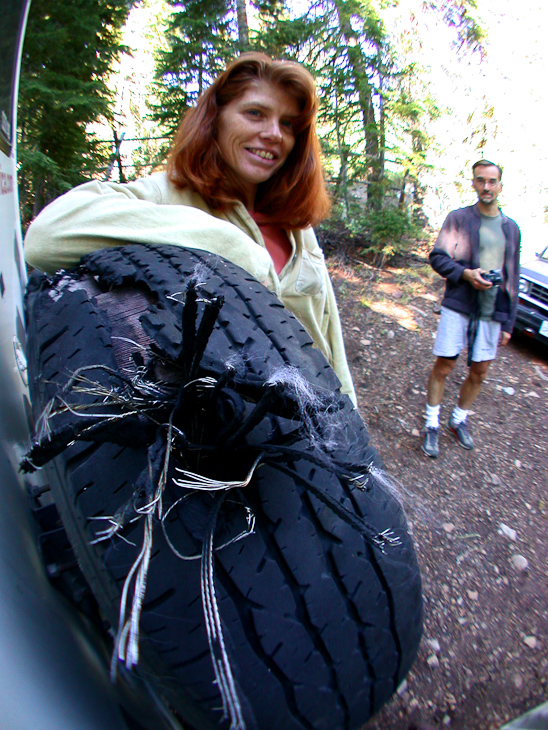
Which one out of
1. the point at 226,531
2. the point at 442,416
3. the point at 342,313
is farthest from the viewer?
the point at 342,313

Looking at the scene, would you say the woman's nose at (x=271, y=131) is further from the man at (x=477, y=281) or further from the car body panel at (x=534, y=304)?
the car body panel at (x=534, y=304)

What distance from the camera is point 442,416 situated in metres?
3.85

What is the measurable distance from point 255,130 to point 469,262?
2.32 metres

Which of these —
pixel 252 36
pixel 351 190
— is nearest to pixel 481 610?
pixel 351 190

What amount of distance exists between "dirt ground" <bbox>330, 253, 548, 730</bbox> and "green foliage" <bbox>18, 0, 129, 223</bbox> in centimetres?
225

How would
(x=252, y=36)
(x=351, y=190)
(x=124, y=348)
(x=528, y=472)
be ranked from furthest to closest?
(x=351, y=190) < (x=252, y=36) < (x=528, y=472) < (x=124, y=348)

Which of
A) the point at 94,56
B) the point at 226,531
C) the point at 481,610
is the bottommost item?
the point at 481,610

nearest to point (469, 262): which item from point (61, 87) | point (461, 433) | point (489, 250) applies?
point (489, 250)

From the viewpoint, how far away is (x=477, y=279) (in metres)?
3.15

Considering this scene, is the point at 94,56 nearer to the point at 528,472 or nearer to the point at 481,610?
the point at 481,610

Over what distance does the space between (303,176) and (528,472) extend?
2789mm

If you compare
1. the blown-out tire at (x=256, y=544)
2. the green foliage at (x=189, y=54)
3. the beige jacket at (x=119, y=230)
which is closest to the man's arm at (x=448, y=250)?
the beige jacket at (x=119, y=230)

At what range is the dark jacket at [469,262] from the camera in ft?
10.6

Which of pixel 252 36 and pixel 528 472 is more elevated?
pixel 252 36
